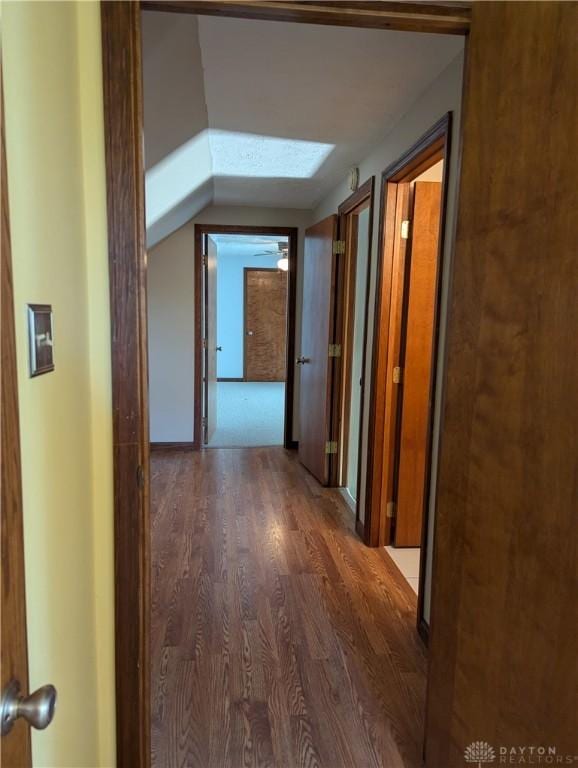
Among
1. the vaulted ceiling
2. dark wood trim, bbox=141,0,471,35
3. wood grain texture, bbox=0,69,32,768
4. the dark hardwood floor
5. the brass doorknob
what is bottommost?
the dark hardwood floor

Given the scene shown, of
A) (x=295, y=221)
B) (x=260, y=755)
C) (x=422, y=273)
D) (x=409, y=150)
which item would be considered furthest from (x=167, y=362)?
(x=260, y=755)

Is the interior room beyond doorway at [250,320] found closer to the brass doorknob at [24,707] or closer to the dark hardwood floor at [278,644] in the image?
the dark hardwood floor at [278,644]

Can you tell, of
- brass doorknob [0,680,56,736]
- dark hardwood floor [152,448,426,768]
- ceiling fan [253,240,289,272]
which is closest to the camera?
brass doorknob [0,680,56,736]

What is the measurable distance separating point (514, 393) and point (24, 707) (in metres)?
1.04

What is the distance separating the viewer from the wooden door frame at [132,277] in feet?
3.38

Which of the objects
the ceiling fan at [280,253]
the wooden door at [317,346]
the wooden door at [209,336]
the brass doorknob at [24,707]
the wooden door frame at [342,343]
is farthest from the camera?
the ceiling fan at [280,253]

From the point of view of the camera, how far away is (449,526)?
1276 millimetres

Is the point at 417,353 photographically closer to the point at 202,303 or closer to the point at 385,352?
the point at 385,352

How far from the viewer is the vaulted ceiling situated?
165cm

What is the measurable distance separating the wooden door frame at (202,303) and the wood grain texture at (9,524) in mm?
4014

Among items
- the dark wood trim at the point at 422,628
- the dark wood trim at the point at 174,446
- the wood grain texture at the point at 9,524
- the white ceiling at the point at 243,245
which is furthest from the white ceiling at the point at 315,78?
the white ceiling at the point at 243,245

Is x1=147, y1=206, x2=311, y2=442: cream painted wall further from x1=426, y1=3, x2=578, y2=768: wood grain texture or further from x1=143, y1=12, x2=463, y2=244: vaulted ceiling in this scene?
x1=426, y1=3, x2=578, y2=768: wood grain texture

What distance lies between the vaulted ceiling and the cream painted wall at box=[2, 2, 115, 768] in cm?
74

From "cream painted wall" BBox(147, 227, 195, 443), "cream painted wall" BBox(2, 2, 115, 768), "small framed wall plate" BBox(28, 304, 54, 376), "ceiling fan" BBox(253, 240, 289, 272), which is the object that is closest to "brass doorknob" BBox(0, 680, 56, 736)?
"cream painted wall" BBox(2, 2, 115, 768)
